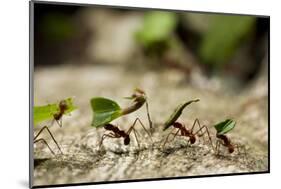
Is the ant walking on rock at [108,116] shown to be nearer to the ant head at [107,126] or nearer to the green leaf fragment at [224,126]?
the ant head at [107,126]

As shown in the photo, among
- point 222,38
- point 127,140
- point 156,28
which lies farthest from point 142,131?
point 222,38

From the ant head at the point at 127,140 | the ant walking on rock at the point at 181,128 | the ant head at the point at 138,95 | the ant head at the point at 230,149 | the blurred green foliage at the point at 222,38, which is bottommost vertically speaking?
the ant head at the point at 230,149

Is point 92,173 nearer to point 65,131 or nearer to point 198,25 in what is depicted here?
point 65,131

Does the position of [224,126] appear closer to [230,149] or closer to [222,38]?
[230,149]

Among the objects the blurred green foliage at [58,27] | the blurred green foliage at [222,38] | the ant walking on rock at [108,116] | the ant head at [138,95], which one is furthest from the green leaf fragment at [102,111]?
the blurred green foliage at [222,38]

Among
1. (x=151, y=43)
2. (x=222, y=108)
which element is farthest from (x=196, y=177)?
(x=151, y=43)

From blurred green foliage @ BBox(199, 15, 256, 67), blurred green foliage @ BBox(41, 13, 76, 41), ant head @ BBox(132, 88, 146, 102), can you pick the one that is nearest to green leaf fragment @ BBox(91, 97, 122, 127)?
ant head @ BBox(132, 88, 146, 102)
